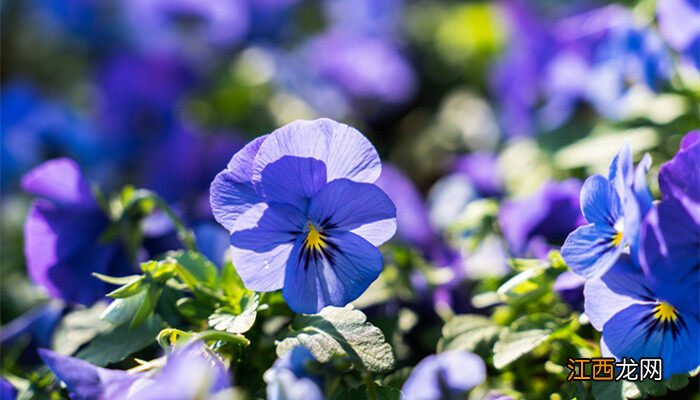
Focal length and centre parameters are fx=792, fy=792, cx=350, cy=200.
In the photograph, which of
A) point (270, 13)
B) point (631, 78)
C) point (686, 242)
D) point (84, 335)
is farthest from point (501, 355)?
point (270, 13)

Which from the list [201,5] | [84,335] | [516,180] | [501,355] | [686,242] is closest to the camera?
[686,242]

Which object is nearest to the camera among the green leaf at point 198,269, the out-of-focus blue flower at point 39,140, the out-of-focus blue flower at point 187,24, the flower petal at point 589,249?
the flower petal at point 589,249

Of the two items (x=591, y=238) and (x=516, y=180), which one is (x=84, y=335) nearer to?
(x=591, y=238)

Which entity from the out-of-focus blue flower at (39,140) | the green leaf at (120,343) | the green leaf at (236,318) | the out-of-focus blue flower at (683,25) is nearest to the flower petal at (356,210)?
the green leaf at (236,318)

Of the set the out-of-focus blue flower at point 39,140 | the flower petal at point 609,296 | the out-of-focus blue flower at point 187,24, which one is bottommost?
the flower petal at point 609,296

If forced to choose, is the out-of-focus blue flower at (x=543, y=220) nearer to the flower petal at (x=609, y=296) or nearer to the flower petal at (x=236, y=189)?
the flower petal at (x=609, y=296)

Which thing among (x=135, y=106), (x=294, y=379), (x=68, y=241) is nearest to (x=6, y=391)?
(x=68, y=241)
